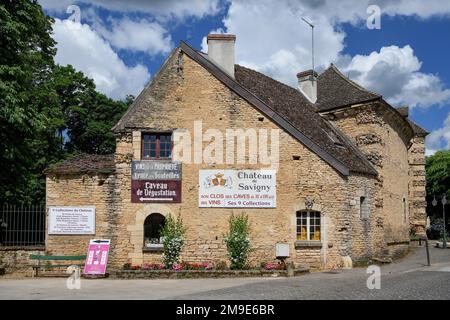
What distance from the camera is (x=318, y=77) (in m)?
27.0

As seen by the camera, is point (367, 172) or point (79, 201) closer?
point (79, 201)

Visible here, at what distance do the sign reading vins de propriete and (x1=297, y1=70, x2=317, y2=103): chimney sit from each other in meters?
9.73

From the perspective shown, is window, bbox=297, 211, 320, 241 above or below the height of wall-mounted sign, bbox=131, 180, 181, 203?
below

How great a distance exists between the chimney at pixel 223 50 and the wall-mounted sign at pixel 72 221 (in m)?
7.52

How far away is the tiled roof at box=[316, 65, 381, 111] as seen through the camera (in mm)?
22003

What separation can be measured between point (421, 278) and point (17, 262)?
1308cm

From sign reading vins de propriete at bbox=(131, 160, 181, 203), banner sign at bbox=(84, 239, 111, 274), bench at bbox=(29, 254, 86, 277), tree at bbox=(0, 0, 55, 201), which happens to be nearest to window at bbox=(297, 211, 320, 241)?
sign reading vins de propriete at bbox=(131, 160, 181, 203)

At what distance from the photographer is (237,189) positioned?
17.8 m

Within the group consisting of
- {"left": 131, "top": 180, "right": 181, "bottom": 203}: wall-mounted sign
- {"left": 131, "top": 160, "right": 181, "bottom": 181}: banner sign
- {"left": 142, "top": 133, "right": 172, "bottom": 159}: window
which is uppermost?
{"left": 142, "top": 133, "right": 172, "bottom": 159}: window

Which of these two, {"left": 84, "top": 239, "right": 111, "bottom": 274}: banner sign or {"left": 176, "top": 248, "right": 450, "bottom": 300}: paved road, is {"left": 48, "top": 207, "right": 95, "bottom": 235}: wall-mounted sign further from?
{"left": 176, "top": 248, "right": 450, "bottom": 300}: paved road

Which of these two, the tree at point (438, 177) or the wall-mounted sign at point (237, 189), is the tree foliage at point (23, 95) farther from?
the tree at point (438, 177)

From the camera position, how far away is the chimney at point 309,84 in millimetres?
24938
